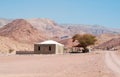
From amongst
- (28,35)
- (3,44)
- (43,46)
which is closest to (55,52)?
(43,46)

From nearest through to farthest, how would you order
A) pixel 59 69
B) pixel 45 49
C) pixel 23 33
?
pixel 59 69 < pixel 45 49 < pixel 23 33

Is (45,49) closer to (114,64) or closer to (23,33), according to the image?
(114,64)

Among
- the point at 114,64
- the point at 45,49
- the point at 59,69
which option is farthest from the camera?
the point at 45,49

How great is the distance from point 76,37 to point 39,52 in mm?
23069

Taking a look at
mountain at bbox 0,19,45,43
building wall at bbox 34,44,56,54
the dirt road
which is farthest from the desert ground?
mountain at bbox 0,19,45,43

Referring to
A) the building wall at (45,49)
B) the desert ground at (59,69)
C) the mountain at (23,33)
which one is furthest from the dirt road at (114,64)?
the mountain at (23,33)

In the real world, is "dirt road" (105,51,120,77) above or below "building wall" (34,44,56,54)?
below

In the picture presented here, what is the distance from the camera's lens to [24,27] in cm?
16912

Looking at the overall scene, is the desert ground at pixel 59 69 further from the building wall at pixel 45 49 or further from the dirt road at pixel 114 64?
the building wall at pixel 45 49

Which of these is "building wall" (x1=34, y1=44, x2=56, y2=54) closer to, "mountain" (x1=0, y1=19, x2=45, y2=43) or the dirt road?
the dirt road

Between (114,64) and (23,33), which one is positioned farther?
(23,33)

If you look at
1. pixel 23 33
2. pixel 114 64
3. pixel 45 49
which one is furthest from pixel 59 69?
pixel 23 33

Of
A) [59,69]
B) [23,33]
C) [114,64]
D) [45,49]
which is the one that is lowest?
[59,69]

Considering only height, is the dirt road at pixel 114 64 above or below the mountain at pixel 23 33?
below
